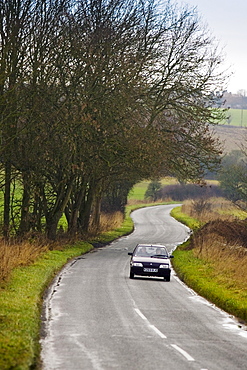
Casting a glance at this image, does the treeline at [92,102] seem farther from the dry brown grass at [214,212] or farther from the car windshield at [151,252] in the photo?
the dry brown grass at [214,212]

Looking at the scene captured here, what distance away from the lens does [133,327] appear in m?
15.2

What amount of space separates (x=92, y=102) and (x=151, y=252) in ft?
37.2

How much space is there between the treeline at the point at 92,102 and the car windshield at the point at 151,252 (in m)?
7.37

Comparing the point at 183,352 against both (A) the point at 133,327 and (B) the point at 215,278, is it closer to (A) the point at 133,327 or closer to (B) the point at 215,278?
(A) the point at 133,327

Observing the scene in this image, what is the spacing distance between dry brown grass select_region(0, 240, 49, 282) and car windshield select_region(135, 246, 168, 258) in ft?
14.9

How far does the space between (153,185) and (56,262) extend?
8795 cm

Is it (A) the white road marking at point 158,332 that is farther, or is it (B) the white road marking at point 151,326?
(B) the white road marking at point 151,326

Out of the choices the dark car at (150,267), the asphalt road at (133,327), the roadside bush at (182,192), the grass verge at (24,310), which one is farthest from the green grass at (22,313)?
the roadside bush at (182,192)

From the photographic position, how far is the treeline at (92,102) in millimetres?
32531

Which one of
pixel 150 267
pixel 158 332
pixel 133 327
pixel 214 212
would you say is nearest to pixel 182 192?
pixel 214 212

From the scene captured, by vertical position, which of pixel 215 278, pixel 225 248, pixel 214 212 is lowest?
pixel 214 212

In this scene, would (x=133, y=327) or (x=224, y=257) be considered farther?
(x=224, y=257)

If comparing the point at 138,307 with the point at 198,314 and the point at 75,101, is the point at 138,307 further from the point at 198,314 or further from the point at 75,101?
the point at 75,101

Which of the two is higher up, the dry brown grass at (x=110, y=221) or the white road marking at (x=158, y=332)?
the white road marking at (x=158, y=332)
